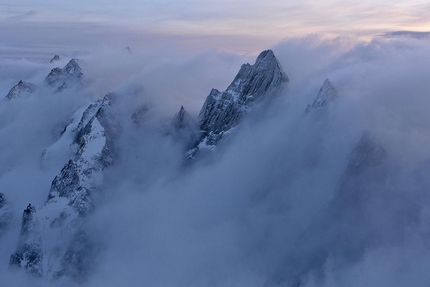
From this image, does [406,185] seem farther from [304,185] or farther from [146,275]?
[146,275]

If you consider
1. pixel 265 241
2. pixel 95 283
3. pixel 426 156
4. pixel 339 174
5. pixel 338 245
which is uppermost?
pixel 426 156

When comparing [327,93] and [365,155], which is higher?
[327,93]

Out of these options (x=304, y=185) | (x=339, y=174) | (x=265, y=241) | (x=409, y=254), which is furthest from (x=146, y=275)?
(x=409, y=254)

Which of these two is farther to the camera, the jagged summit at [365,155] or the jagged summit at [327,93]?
the jagged summit at [327,93]

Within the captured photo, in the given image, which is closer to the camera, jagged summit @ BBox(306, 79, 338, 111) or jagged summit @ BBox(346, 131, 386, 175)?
jagged summit @ BBox(346, 131, 386, 175)

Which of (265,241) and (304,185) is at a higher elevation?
(304,185)

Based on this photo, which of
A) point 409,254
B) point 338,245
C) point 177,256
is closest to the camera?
point 409,254

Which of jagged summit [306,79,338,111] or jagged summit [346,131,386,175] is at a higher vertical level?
jagged summit [306,79,338,111]

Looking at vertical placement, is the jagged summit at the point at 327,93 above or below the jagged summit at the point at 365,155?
above

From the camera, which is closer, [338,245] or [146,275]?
[338,245]

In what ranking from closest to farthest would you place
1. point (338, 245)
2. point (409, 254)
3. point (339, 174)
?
point (409, 254) < point (338, 245) < point (339, 174)

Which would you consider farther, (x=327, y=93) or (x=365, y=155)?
(x=327, y=93)
